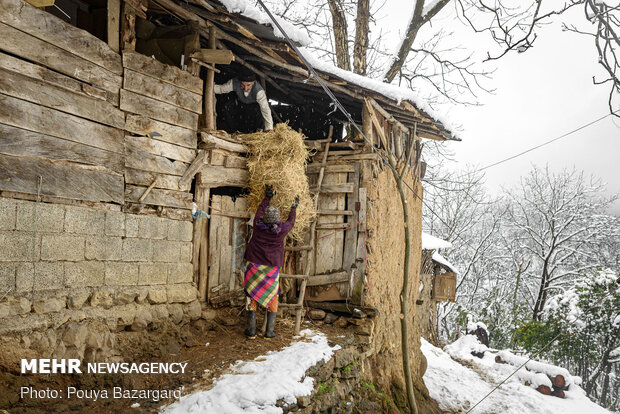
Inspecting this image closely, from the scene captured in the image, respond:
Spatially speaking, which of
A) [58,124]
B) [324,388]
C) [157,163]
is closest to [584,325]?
[324,388]

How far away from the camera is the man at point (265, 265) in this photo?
562 centimetres

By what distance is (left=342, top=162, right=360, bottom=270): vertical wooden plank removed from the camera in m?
6.95

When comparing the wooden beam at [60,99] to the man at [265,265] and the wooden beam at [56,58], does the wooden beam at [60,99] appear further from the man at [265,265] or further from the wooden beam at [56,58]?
the man at [265,265]

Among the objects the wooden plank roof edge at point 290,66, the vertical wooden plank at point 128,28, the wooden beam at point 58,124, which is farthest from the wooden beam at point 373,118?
the wooden beam at point 58,124

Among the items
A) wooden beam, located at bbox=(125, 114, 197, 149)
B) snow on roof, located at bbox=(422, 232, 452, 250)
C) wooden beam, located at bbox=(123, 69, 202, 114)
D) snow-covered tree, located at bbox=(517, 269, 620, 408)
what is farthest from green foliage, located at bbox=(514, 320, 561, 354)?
wooden beam, located at bbox=(123, 69, 202, 114)

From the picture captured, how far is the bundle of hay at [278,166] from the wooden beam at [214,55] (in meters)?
1.33

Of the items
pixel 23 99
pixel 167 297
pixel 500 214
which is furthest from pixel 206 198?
pixel 500 214

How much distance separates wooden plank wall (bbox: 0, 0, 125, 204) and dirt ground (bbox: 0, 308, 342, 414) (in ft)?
5.35

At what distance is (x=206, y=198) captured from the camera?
19.0ft

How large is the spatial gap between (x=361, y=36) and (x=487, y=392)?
10.5 metres

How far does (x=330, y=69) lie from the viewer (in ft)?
20.1

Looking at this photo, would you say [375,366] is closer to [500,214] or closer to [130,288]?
[130,288]

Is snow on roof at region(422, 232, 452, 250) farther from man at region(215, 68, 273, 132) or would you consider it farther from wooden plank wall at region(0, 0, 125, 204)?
wooden plank wall at region(0, 0, 125, 204)

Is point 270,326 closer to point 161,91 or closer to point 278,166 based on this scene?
point 278,166
